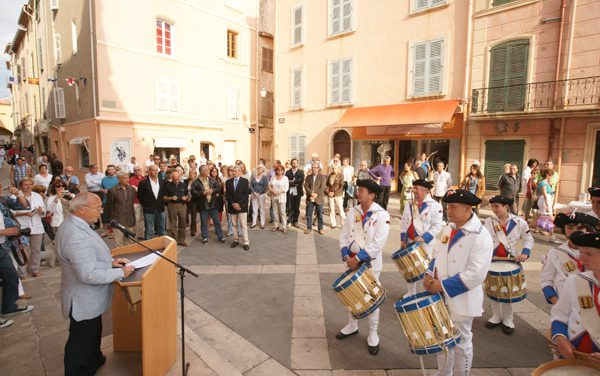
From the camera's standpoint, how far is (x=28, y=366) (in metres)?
3.50

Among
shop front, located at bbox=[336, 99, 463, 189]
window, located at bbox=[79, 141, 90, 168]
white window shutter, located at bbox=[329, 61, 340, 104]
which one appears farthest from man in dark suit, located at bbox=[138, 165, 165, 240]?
window, located at bbox=[79, 141, 90, 168]

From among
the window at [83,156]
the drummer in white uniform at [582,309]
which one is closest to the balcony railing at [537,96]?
the drummer in white uniform at [582,309]

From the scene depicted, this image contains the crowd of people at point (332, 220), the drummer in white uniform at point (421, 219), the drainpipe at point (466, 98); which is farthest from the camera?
the drainpipe at point (466, 98)

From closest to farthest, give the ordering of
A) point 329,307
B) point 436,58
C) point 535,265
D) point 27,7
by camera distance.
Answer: point 329,307, point 535,265, point 436,58, point 27,7

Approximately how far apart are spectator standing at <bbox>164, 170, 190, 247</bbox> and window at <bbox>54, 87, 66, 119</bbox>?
1644 centimetres

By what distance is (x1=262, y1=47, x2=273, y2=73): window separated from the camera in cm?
2295

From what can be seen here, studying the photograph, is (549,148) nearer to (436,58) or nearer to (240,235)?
(436,58)

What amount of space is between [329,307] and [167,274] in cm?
245

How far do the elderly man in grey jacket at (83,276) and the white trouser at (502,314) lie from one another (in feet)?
14.2

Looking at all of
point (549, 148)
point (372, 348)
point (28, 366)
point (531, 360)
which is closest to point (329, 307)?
point (372, 348)

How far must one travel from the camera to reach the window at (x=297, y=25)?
56.6 feet

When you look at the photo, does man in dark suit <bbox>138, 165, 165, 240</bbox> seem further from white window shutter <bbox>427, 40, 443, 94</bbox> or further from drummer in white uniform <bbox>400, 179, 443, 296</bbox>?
white window shutter <bbox>427, 40, 443, 94</bbox>

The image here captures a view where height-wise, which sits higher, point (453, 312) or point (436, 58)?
point (436, 58)

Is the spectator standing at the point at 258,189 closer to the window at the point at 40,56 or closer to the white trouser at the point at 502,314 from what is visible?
the white trouser at the point at 502,314
